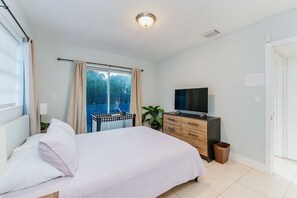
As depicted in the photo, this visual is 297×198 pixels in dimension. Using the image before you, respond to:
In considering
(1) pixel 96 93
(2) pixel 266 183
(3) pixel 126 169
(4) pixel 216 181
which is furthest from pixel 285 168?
(1) pixel 96 93

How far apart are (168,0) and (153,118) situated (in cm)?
308

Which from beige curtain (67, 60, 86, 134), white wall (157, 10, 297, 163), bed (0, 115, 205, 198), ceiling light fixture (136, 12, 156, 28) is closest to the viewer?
bed (0, 115, 205, 198)

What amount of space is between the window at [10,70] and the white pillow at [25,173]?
0.96 metres

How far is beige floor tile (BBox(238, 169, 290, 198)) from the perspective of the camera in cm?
179

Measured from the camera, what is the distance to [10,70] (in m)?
1.95

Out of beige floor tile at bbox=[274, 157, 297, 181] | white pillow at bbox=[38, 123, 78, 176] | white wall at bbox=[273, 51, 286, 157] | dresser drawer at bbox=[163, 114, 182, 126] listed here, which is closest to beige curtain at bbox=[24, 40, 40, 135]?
white pillow at bbox=[38, 123, 78, 176]

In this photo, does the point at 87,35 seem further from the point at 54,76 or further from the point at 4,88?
the point at 4,88

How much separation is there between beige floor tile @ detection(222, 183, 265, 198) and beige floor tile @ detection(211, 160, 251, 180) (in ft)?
0.81

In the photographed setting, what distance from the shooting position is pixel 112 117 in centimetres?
337

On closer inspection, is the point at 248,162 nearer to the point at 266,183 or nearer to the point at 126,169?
the point at 266,183

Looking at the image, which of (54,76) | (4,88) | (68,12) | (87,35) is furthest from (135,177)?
(54,76)

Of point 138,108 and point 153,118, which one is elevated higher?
point 138,108

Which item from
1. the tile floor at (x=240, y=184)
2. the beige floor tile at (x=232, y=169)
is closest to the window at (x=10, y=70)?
the tile floor at (x=240, y=184)

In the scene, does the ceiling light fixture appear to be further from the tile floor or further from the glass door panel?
the tile floor
